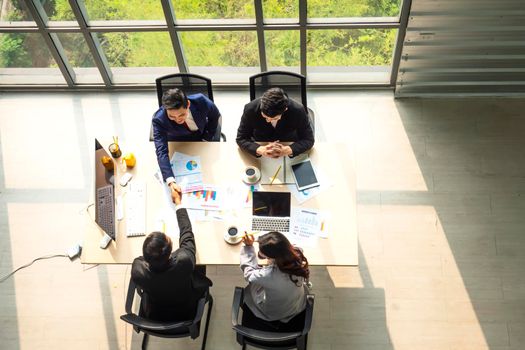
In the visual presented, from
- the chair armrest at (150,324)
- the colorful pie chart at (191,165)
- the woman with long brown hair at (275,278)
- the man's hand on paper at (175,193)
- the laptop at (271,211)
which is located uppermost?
the colorful pie chart at (191,165)

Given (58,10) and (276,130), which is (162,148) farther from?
(58,10)

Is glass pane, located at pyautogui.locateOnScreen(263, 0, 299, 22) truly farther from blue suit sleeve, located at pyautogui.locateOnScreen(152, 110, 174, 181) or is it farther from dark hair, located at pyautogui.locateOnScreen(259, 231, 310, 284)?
dark hair, located at pyautogui.locateOnScreen(259, 231, 310, 284)

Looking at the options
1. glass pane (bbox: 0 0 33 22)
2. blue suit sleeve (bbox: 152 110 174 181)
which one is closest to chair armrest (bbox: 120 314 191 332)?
blue suit sleeve (bbox: 152 110 174 181)

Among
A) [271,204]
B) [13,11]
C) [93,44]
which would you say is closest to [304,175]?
[271,204]

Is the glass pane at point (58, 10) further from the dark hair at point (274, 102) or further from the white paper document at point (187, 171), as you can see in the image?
the dark hair at point (274, 102)

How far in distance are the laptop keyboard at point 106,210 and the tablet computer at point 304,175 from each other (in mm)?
1309

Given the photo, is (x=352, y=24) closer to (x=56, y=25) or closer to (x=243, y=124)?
(x=243, y=124)

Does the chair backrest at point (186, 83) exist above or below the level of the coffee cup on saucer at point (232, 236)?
above

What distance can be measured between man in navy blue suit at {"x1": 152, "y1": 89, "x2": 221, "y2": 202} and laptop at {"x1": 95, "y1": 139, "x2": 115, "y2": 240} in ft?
1.28

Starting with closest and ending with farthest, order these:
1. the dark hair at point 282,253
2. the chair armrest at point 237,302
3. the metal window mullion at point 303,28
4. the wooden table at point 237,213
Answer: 1. the dark hair at point 282,253
2. the chair armrest at point 237,302
3. the wooden table at point 237,213
4. the metal window mullion at point 303,28

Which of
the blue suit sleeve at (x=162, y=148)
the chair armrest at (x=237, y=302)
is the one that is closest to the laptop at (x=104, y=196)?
the blue suit sleeve at (x=162, y=148)

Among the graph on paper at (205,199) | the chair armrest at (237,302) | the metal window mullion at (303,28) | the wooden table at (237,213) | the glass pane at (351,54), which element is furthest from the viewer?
the glass pane at (351,54)

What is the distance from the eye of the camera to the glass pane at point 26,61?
16.3 feet

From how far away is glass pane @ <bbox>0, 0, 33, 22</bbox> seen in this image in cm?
461
